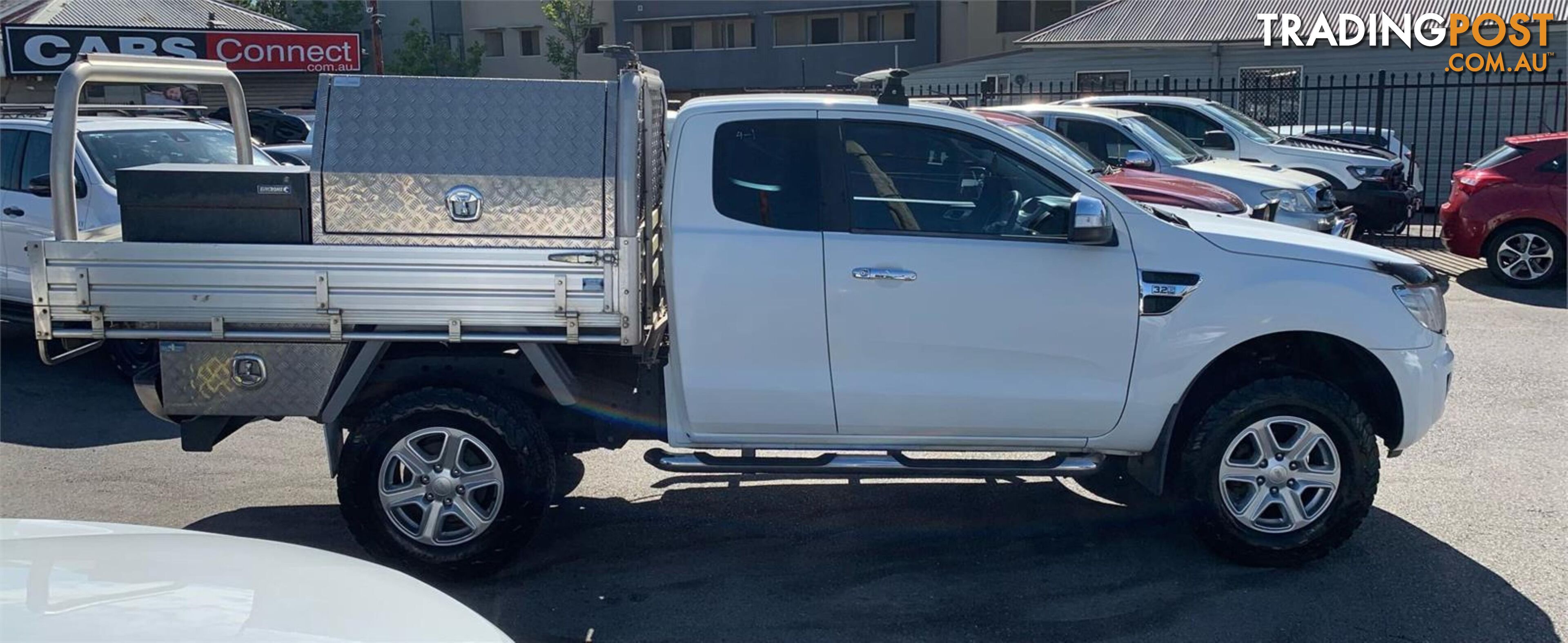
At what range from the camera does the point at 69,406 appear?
8320 mm

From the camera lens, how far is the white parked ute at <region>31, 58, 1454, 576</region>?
16.1ft

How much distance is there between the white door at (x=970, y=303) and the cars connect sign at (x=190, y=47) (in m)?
23.3

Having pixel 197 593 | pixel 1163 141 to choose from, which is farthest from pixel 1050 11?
pixel 197 593

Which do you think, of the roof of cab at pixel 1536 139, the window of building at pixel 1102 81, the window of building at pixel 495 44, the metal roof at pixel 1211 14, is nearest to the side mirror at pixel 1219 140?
the roof of cab at pixel 1536 139

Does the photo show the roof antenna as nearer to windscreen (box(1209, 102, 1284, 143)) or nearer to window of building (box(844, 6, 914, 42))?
windscreen (box(1209, 102, 1284, 143))

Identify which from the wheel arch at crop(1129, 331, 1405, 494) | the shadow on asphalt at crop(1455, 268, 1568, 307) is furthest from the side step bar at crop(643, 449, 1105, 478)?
the shadow on asphalt at crop(1455, 268, 1568, 307)

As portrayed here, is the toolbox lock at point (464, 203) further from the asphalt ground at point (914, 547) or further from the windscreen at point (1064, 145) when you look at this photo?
the windscreen at point (1064, 145)

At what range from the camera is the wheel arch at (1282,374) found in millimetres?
5277

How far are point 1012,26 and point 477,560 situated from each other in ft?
132

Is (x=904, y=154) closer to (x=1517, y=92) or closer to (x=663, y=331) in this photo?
(x=663, y=331)

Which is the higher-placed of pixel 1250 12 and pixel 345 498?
pixel 1250 12

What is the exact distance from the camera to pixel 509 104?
5.04 metres

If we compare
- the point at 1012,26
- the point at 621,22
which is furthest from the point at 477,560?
the point at 621,22

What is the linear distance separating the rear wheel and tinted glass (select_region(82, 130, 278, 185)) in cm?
1105
